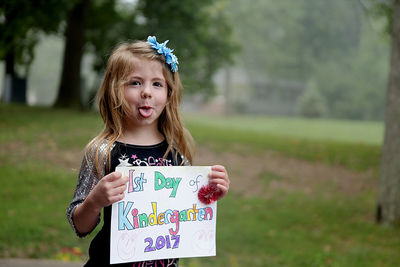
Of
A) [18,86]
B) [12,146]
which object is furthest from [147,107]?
[18,86]

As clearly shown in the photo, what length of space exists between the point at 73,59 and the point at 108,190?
14.5m

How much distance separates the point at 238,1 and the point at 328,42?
9.77 meters

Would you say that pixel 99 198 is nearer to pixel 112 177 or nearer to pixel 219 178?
pixel 112 177

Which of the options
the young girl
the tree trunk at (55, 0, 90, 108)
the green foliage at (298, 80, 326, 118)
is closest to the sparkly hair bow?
the young girl

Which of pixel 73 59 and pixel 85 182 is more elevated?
pixel 73 59

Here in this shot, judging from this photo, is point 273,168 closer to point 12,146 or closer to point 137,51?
point 12,146

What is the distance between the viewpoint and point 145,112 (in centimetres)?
222

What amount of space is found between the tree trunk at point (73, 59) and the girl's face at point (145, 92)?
13798 millimetres

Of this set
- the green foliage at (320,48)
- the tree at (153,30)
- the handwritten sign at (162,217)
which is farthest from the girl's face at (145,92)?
the green foliage at (320,48)

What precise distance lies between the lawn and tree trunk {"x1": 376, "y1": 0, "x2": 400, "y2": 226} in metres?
0.25

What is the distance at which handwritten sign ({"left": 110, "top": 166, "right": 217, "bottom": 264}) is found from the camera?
213 cm

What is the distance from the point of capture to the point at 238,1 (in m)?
47.3

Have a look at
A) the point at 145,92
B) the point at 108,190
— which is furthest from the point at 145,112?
the point at 108,190

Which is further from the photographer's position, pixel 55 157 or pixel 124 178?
pixel 55 157
